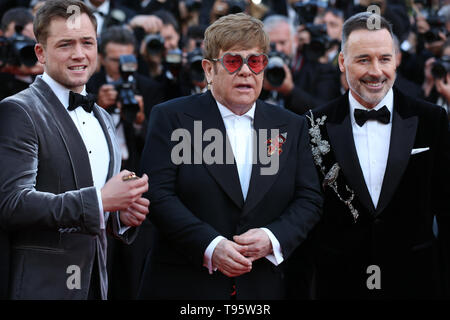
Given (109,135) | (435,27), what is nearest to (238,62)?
(109,135)

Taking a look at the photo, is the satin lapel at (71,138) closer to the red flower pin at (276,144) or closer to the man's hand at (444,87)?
Answer: the red flower pin at (276,144)

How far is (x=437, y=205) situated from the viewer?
10.4 ft

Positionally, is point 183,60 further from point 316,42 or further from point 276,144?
point 276,144

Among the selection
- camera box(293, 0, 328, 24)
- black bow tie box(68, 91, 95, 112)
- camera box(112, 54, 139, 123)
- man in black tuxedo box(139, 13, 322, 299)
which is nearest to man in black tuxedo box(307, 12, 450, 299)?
man in black tuxedo box(139, 13, 322, 299)

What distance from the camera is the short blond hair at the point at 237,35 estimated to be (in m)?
2.76

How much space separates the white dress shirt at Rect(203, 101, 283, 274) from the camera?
2.72m

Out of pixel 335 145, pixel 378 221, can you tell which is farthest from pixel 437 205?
pixel 335 145

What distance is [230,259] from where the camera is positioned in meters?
2.59

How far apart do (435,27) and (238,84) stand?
3356mm

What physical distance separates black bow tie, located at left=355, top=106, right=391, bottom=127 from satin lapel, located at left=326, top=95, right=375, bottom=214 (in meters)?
0.06

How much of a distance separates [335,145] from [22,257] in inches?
57.8

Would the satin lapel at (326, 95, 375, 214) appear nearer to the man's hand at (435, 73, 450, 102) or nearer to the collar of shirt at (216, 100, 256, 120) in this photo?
the collar of shirt at (216, 100, 256, 120)

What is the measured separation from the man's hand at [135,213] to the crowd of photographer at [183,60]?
1765mm
